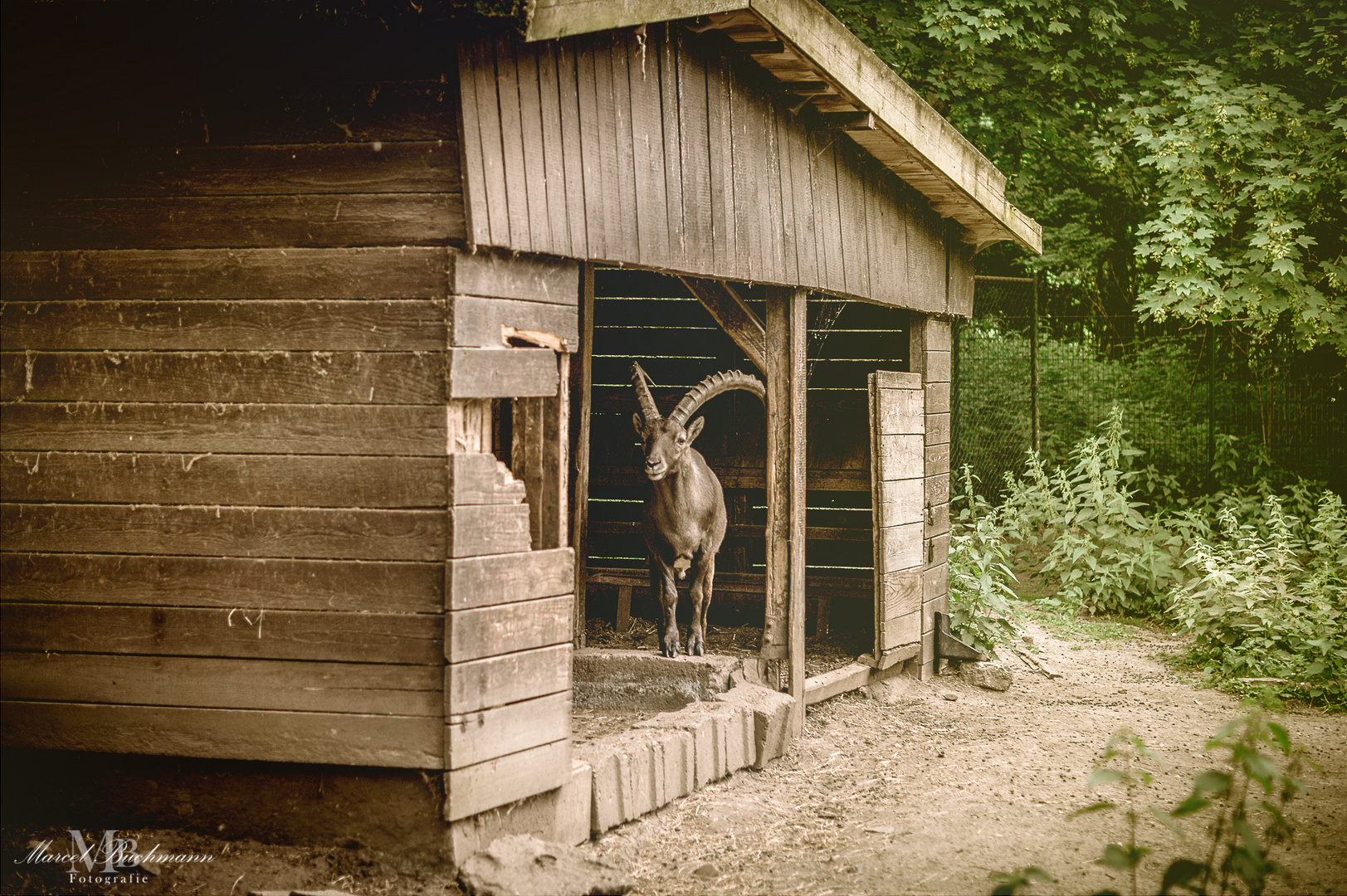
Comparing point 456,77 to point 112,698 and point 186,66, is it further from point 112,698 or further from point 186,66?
point 112,698

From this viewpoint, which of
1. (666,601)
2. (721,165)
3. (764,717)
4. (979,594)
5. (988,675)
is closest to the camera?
(721,165)

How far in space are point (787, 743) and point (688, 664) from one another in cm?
83

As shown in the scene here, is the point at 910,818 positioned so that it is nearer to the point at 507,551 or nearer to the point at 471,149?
the point at 507,551

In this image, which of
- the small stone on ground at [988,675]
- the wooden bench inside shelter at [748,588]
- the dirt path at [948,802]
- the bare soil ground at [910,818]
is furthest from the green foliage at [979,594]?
the wooden bench inside shelter at [748,588]

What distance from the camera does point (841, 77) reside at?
20.3ft

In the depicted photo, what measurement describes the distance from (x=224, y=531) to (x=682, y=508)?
343 cm

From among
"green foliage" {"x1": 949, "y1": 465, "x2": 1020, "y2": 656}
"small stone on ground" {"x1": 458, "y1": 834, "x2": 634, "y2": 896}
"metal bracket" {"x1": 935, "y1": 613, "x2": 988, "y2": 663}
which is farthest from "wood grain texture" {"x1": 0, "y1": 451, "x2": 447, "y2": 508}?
"green foliage" {"x1": 949, "y1": 465, "x2": 1020, "y2": 656}

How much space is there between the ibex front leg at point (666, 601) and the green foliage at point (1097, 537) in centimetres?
646

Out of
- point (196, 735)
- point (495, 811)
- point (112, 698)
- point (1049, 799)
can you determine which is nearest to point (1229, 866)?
point (495, 811)

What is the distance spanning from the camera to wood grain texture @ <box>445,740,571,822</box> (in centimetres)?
444

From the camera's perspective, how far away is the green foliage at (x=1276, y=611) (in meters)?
8.79

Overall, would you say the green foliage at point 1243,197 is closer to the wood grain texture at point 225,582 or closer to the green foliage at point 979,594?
the green foliage at point 979,594

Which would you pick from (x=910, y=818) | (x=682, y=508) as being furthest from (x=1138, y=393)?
(x=910, y=818)

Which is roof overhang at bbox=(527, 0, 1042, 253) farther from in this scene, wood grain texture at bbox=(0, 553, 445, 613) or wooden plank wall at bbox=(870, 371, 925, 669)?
wood grain texture at bbox=(0, 553, 445, 613)
